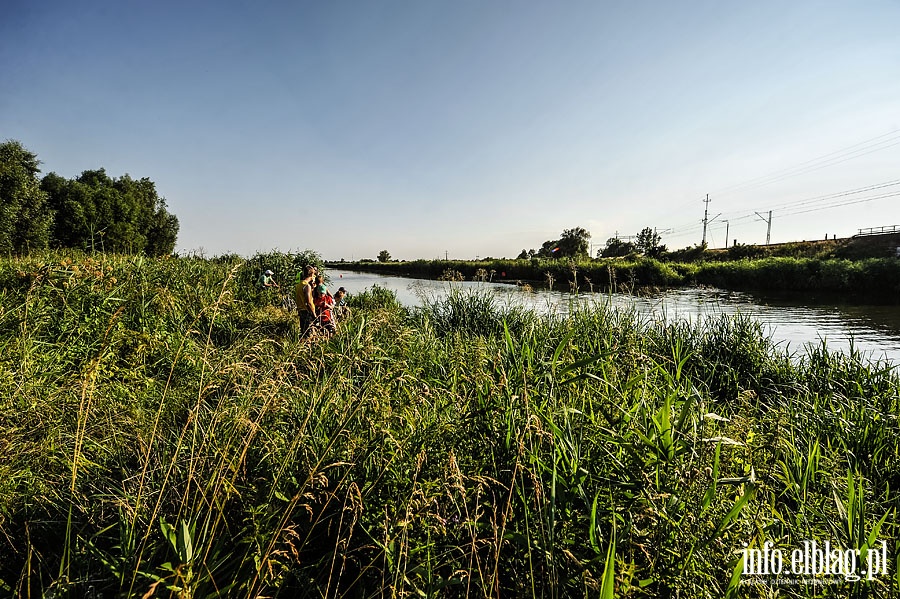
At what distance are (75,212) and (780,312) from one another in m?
52.9

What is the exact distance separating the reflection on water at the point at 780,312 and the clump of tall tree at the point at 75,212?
328 inches

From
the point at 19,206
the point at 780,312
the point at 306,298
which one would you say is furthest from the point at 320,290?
the point at 19,206

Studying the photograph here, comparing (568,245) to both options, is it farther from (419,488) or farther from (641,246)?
(419,488)

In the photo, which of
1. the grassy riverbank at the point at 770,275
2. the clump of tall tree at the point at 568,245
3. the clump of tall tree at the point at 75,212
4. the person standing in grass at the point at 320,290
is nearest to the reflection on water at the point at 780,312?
the person standing in grass at the point at 320,290

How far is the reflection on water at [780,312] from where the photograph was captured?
843cm

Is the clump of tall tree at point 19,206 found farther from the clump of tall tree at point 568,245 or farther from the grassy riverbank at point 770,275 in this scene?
the clump of tall tree at point 568,245

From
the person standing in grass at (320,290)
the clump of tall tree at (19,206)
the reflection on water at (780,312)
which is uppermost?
the clump of tall tree at (19,206)

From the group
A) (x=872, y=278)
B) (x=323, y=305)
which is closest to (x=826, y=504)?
(x=323, y=305)

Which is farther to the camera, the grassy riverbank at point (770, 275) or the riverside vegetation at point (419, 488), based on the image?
the grassy riverbank at point (770, 275)

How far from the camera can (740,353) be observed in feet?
22.3

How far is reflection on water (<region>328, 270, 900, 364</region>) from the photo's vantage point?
843 cm

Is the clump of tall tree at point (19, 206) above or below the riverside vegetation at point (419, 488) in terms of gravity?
above

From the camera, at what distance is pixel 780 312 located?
1819 cm

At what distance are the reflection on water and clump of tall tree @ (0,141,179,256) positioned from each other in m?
8.34
